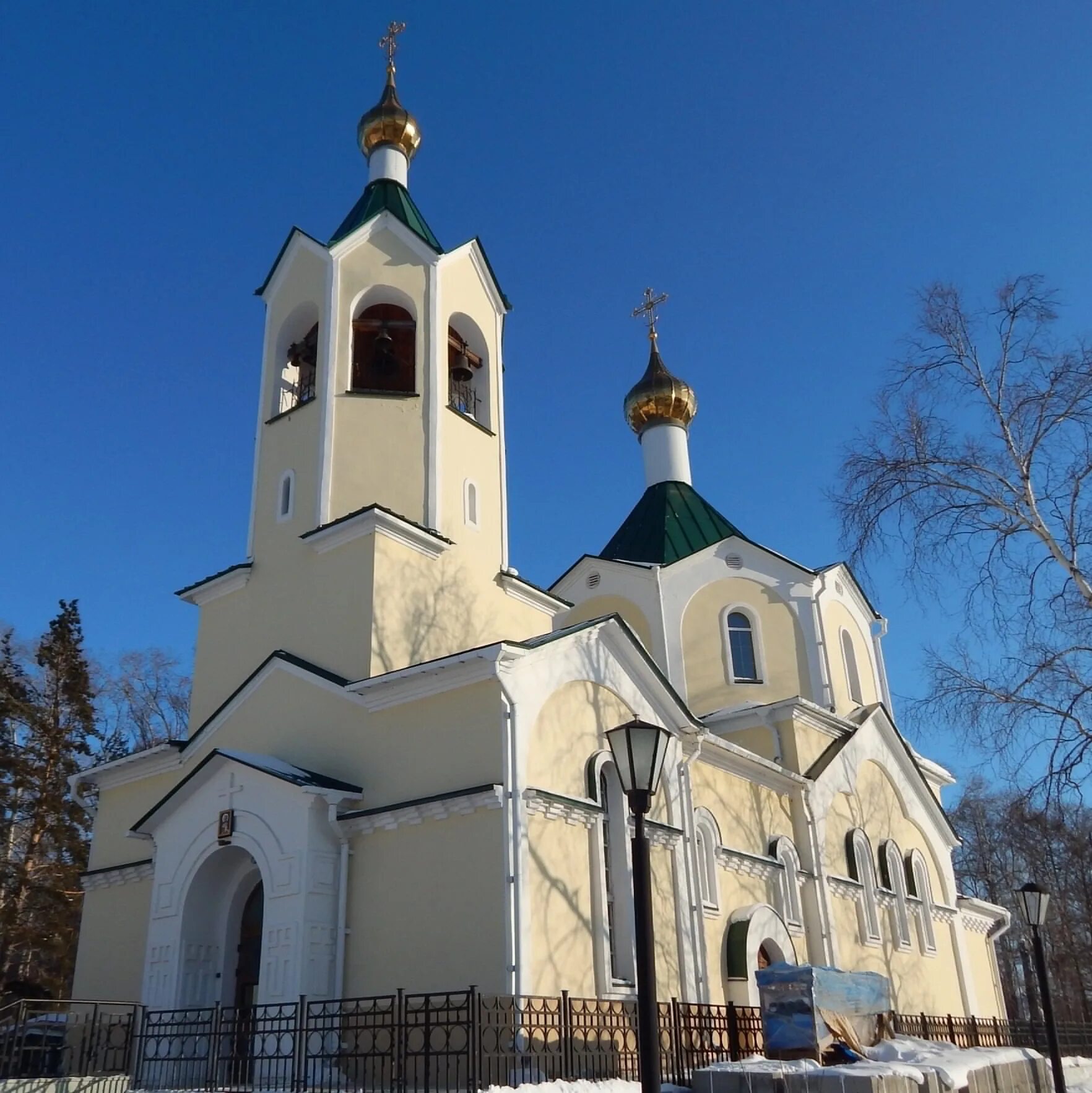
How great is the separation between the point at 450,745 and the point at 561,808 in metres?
1.24

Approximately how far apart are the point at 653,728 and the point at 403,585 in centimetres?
676

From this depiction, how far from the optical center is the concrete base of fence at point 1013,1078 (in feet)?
28.8

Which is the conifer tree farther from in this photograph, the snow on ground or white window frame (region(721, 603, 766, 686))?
the snow on ground

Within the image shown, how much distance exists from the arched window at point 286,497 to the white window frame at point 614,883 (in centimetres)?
514

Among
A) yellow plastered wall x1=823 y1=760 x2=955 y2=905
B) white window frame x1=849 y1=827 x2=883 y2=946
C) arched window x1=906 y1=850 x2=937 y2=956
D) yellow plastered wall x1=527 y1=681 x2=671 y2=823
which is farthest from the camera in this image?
arched window x1=906 y1=850 x2=937 y2=956

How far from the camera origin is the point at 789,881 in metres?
15.1

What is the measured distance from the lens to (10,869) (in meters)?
18.5

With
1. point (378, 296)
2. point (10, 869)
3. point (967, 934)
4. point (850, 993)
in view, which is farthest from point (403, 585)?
point (967, 934)

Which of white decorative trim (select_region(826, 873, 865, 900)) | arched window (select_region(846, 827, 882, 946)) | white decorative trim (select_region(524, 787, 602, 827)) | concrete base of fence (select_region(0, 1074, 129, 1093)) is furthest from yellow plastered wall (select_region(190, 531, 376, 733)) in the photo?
arched window (select_region(846, 827, 882, 946))

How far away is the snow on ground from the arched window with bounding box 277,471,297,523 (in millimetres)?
8780

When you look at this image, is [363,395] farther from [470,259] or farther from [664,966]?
[664,966]

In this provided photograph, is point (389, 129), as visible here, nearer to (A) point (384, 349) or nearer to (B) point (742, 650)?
(A) point (384, 349)

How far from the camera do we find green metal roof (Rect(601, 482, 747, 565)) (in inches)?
773

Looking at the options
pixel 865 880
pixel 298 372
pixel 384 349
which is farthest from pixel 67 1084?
pixel 865 880
